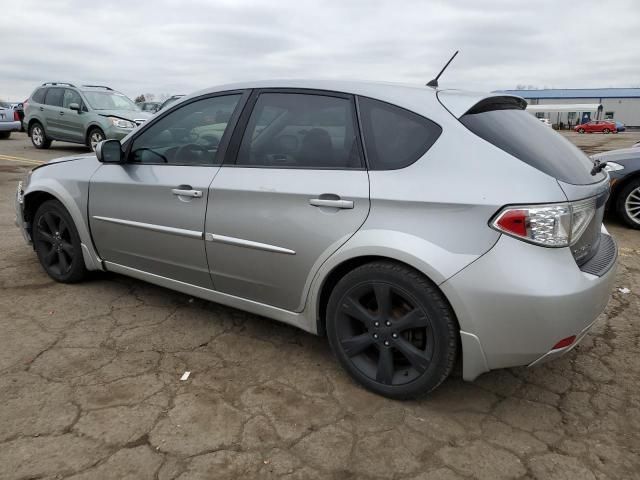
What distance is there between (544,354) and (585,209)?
692mm

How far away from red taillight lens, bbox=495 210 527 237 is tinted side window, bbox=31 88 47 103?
1418cm

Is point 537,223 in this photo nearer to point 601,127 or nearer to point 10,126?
point 10,126

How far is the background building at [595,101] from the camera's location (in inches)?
2512

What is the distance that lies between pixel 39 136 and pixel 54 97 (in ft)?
5.19

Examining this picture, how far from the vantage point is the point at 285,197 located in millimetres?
2699

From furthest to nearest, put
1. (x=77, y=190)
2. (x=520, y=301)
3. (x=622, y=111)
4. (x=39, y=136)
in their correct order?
(x=622, y=111), (x=39, y=136), (x=77, y=190), (x=520, y=301)

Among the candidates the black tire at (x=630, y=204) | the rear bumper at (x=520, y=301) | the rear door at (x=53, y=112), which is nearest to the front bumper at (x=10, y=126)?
the rear door at (x=53, y=112)

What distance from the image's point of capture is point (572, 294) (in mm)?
2180

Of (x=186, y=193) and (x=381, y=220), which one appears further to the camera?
(x=186, y=193)

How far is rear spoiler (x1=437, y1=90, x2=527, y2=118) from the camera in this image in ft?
8.23

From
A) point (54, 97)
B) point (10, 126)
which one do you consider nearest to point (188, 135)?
point (54, 97)

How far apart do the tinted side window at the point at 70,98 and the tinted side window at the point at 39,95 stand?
3.62ft

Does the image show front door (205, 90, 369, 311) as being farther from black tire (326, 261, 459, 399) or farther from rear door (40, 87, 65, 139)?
rear door (40, 87, 65, 139)

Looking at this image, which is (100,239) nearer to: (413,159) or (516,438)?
(413,159)
